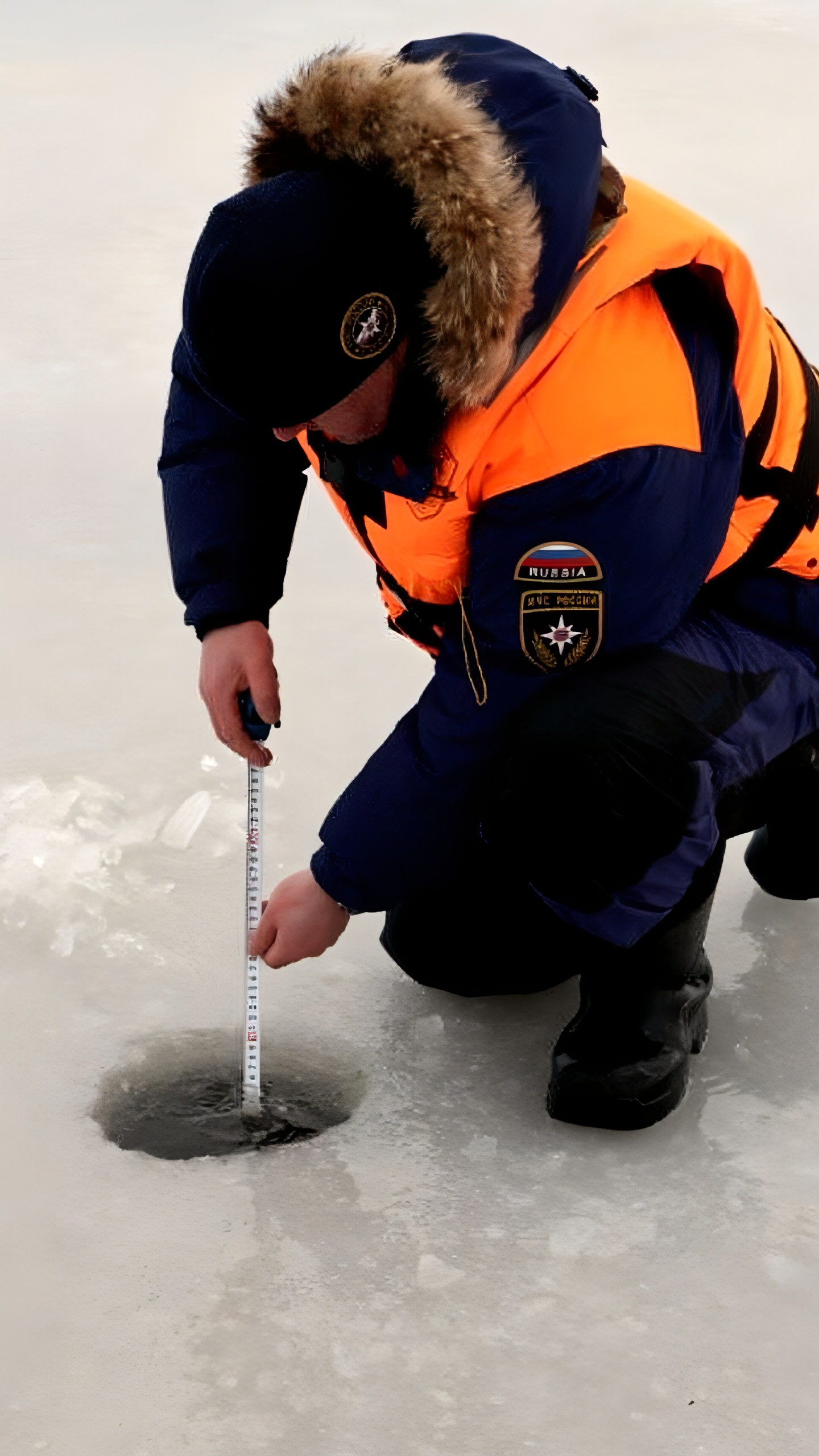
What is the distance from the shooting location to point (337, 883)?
1.77 m

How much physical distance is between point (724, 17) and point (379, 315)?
17.8 feet

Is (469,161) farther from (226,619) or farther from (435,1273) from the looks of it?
(435,1273)

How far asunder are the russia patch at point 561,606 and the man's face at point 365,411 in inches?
7.3

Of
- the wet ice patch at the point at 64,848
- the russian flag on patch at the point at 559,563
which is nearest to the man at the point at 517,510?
the russian flag on patch at the point at 559,563

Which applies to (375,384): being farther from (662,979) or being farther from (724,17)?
(724,17)

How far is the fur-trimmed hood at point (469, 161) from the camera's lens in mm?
1398

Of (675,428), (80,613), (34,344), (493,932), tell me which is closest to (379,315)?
(675,428)

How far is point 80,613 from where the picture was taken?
2879mm

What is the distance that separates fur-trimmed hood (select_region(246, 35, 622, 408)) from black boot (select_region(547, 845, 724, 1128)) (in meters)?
0.64

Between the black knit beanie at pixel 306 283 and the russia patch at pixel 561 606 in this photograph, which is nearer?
the black knit beanie at pixel 306 283

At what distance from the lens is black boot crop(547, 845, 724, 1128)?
1.82 metres

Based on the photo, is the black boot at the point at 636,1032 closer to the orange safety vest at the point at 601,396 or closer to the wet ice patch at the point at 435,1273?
the wet ice patch at the point at 435,1273

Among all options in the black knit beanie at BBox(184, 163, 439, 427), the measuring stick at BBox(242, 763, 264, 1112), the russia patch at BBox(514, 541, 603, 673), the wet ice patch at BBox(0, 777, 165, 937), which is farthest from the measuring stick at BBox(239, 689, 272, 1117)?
the black knit beanie at BBox(184, 163, 439, 427)

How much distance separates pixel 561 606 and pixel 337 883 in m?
0.38
